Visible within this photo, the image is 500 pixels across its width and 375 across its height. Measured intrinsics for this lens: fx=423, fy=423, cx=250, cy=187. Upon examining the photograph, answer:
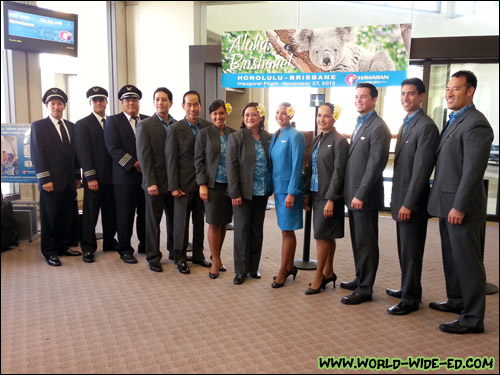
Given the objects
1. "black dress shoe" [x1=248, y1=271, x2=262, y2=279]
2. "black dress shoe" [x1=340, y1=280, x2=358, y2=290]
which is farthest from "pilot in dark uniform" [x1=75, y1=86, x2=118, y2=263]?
"black dress shoe" [x1=340, y1=280, x2=358, y2=290]

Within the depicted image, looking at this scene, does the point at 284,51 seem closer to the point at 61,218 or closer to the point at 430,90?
the point at 430,90

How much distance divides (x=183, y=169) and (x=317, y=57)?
101 inches

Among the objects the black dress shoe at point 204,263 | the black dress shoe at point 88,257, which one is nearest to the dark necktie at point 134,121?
the black dress shoe at point 88,257

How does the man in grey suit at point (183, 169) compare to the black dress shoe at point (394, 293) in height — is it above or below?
above

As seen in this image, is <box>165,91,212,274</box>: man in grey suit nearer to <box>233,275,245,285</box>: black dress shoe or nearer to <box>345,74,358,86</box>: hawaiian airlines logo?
<box>233,275,245,285</box>: black dress shoe

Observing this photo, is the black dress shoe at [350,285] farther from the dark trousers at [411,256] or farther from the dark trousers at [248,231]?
the dark trousers at [248,231]

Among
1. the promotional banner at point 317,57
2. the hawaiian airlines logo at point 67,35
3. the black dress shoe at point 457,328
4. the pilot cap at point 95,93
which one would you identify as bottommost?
the black dress shoe at point 457,328

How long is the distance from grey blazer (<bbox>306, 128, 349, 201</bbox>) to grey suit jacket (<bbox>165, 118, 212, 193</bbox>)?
3.48 ft

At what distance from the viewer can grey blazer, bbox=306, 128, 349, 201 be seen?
280 cm

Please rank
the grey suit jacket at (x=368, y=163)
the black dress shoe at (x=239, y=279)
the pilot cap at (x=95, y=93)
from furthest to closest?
the pilot cap at (x=95, y=93) → the black dress shoe at (x=239, y=279) → the grey suit jacket at (x=368, y=163)

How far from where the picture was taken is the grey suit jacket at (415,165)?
8.11 feet

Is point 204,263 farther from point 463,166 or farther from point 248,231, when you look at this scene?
point 463,166

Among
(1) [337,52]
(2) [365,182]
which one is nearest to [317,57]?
(1) [337,52]

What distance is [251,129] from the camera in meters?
3.10
